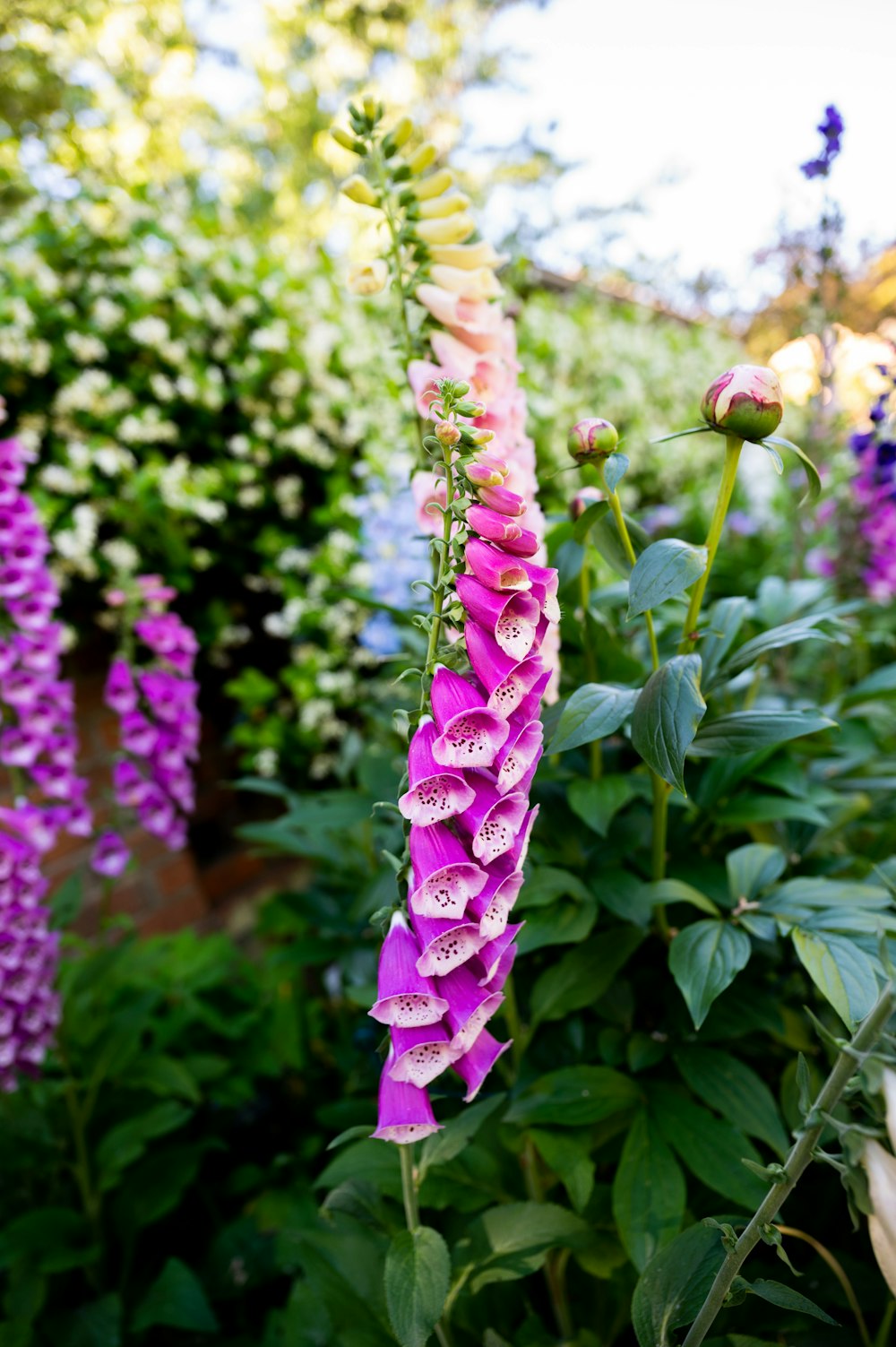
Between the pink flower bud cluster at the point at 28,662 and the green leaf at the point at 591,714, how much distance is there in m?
1.01

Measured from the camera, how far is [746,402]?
2.14ft

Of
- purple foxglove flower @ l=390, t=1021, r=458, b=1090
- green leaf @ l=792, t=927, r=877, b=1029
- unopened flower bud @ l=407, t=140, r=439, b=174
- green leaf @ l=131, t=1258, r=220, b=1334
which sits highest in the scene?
unopened flower bud @ l=407, t=140, r=439, b=174

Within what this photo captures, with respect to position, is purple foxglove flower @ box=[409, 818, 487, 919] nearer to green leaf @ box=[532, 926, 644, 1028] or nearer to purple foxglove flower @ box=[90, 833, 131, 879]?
green leaf @ box=[532, 926, 644, 1028]

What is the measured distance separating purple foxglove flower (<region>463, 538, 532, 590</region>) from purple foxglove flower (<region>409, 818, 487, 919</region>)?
0.47 feet

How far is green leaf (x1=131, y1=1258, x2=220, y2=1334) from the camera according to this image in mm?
1139

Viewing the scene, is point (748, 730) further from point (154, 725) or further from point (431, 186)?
point (154, 725)

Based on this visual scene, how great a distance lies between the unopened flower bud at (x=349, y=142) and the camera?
951 mm

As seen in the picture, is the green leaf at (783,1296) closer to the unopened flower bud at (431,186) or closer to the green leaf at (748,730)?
the green leaf at (748,730)

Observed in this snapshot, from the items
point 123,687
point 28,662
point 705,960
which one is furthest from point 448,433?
point 123,687

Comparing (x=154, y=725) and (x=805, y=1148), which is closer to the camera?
(x=805, y=1148)

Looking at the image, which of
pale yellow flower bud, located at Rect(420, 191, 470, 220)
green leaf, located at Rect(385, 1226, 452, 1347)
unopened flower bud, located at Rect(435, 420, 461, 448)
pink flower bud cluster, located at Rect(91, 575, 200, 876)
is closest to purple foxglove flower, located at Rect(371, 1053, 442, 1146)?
green leaf, located at Rect(385, 1226, 452, 1347)

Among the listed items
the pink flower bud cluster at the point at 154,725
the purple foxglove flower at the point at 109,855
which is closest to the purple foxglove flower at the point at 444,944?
the pink flower bud cluster at the point at 154,725

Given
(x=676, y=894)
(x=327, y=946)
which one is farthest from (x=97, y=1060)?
(x=676, y=894)

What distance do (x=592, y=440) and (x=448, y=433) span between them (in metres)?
0.22
